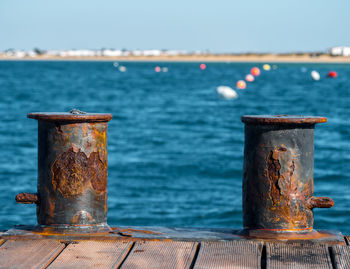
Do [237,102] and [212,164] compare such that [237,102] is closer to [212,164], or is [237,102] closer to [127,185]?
[212,164]

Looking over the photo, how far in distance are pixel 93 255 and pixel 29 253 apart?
0.39 metres

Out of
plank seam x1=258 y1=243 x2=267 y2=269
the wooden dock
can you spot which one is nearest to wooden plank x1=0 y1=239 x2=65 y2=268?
the wooden dock

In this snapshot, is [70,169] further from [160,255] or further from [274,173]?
[274,173]

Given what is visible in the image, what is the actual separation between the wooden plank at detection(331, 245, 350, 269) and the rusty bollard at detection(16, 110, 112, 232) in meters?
1.57

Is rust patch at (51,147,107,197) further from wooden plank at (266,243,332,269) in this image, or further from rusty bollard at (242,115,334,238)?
wooden plank at (266,243,332,269)

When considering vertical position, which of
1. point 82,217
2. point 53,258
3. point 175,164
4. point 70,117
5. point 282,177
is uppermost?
point 70,117

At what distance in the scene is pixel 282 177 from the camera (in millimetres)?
4531

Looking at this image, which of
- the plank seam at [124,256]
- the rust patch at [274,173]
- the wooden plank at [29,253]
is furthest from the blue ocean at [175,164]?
the plank seam at [124,256]

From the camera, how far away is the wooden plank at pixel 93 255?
385cm

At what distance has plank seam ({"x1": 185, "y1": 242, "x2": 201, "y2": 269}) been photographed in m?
3.84

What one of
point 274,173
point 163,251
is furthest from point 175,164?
point 163,251

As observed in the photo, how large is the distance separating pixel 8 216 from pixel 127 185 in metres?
3.09

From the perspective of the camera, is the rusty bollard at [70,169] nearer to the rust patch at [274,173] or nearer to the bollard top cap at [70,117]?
the bollard top cap at [70,117]

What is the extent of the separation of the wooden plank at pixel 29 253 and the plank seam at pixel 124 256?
1.29ft
